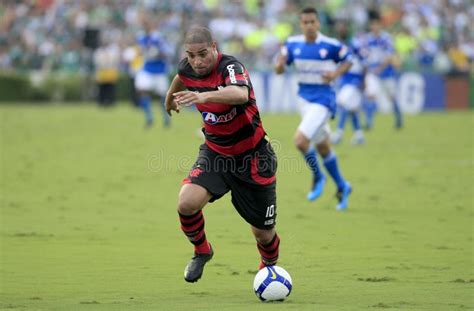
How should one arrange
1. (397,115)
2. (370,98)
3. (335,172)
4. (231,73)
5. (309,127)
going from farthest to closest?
(397,115) < (370,98) < (335,172) < (309,127) < (231,73)

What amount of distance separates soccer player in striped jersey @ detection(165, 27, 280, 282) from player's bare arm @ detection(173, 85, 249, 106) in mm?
180

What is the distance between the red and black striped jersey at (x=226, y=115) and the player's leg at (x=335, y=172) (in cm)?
562

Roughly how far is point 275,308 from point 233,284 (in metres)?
1.20

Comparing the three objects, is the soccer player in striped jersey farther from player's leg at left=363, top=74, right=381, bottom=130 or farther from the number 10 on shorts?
player's leg at left=363, top=74, right=381, bottom=130

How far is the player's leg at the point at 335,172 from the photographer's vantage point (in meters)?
13.7

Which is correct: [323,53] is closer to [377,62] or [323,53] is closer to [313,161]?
[313,161]

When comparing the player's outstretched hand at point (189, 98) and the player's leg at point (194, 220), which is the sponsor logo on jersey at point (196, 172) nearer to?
the player's leg at point (194, 220)

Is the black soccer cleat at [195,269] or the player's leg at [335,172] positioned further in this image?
the player's leg at [335,172]

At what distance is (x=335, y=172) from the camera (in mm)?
13750

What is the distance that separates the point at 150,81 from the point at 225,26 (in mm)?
11103

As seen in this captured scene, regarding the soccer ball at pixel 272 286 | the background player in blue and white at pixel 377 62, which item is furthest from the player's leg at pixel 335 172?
the background player in blue and white at pixel 377 62

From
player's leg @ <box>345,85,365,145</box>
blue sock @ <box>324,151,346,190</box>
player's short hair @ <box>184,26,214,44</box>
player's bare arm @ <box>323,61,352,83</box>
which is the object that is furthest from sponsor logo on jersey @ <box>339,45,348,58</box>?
player's leg @ <box>345,85,365,145</box>

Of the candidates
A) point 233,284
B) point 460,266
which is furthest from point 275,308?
point 460,266

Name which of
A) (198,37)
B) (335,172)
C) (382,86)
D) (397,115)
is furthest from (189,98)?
(382,86)
